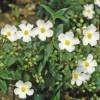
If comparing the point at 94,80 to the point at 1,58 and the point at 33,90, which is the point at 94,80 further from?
the point at 1,58

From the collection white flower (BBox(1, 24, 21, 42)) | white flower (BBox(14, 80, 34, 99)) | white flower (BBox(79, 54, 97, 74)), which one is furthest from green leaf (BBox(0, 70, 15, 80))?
white flower (BBox(79, 54, 97, 74))

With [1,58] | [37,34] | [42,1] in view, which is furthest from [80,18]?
[1,58]

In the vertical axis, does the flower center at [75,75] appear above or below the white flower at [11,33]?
below

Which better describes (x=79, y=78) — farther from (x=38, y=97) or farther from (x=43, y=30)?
Answer: (x=43, y=30)

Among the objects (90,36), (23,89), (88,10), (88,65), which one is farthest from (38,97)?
(88,10)

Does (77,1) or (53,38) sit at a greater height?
(77,1)

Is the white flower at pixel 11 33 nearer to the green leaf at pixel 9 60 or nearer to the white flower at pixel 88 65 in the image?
the green leaf at pixel 9 60

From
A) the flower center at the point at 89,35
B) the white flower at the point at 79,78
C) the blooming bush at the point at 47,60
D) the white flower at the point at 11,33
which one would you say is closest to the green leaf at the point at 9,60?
the blooming bush at the point at 47,60
